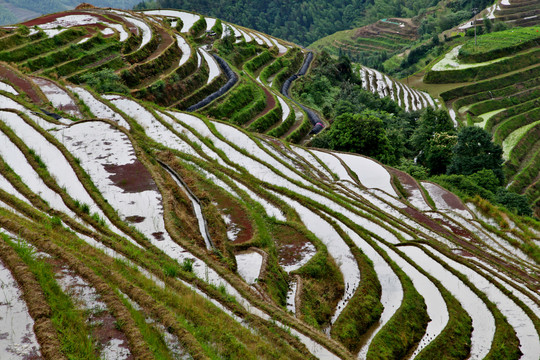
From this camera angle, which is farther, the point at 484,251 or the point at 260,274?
the point at 484,251

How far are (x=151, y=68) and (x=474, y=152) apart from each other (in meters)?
25.4

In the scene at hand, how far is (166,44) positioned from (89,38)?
7.12m

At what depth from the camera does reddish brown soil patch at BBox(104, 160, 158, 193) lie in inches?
607

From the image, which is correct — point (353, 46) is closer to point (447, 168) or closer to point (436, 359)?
point (447, 168)

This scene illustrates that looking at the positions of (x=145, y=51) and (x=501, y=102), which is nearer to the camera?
(x=145, y=51)

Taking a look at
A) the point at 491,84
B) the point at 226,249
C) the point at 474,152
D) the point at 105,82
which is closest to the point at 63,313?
the point at 226,249

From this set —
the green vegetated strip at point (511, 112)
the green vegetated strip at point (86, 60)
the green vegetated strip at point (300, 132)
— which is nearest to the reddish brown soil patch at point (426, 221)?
the green vegetated strip at point (300, 132)

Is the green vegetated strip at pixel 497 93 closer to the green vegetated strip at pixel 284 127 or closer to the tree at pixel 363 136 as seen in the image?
the green vegetated strip at pixel 284 127

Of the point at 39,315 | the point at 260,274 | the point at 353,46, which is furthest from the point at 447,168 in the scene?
the point at 353,46

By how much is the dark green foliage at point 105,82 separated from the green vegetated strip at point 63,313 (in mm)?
25183

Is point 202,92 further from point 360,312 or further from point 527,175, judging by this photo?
point 527,175

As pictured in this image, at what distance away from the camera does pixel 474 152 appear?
3603cm

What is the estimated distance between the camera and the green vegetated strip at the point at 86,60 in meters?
34.7

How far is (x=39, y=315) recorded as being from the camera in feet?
25.7
